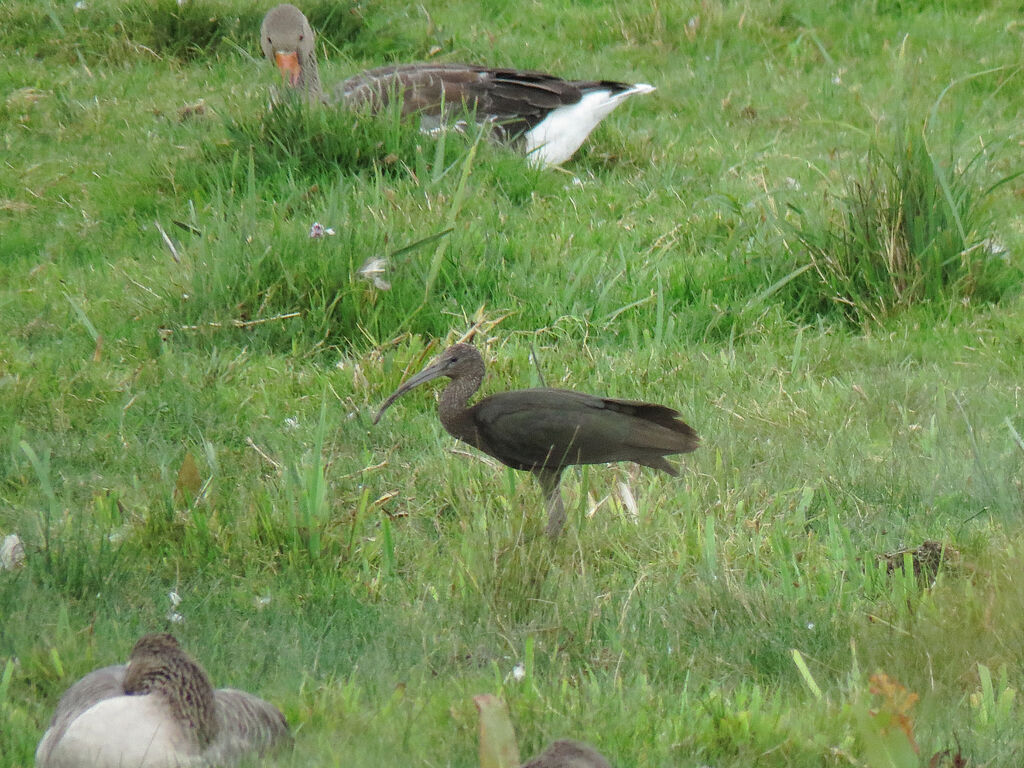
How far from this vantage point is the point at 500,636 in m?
3.32

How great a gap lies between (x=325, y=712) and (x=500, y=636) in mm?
615

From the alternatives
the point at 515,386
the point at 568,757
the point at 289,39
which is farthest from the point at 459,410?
the point at 289,39

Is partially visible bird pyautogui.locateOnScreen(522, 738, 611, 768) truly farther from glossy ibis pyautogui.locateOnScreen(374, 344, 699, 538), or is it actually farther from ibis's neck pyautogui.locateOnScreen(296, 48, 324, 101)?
ibis's neck pyautogui.locateOnScreen(296, 48, 324, 101)

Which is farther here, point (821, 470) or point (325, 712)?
point (821, 470)

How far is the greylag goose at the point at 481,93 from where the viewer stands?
788cm

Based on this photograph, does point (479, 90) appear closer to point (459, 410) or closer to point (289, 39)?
point (289, 39)

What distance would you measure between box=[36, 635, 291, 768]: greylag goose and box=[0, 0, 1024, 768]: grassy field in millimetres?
132

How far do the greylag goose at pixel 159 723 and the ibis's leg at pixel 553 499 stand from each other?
1244 mm

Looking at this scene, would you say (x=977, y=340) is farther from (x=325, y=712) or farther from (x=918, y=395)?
(x=325, y=712)

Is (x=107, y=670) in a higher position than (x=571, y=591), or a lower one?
higher

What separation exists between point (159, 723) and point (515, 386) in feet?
9.12

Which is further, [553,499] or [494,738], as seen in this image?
[553,499]

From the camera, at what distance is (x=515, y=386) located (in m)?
5.14

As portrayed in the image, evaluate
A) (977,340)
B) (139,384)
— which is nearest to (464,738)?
Result: (139,384)
